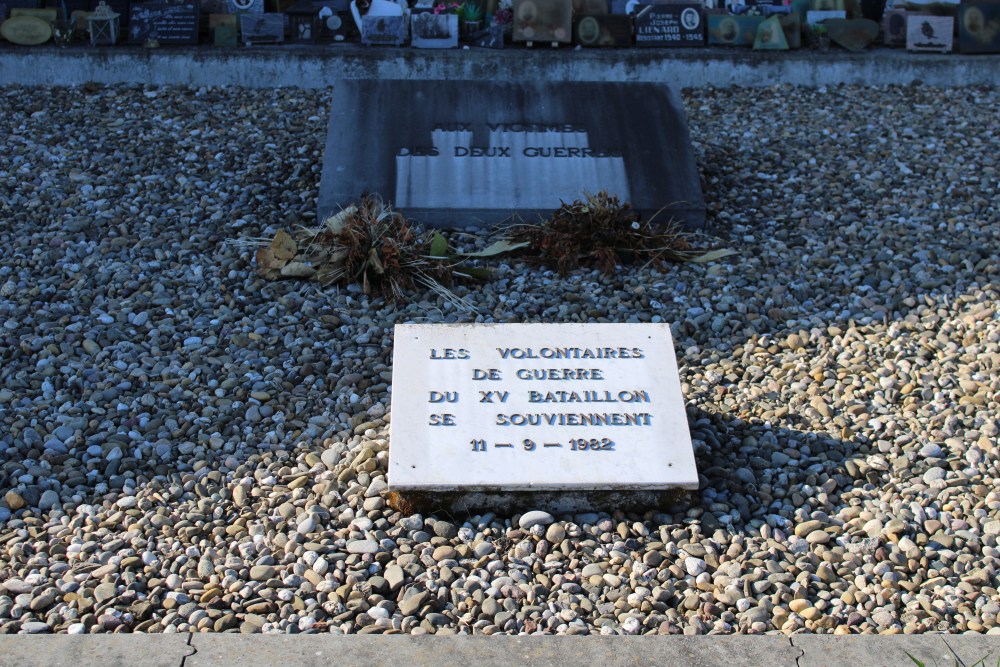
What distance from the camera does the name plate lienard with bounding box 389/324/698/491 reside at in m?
3.73

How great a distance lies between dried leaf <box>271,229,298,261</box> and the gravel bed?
155 mm

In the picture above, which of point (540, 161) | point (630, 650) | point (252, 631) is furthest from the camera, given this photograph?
point (540, 161)

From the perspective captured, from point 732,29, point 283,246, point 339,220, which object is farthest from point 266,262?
point 732,29

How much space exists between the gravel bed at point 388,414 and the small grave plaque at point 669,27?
1719 millimetres

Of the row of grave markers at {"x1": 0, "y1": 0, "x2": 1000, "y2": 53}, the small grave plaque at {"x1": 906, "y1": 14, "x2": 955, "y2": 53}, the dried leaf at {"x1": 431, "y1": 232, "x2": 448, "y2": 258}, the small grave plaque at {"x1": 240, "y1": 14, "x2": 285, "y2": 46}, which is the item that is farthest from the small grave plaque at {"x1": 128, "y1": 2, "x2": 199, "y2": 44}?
the small grave plaque at {"x1": 906, "y1": 14, "x2": 955, "y2": 53}

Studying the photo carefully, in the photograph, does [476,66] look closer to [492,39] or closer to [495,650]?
[492,39]

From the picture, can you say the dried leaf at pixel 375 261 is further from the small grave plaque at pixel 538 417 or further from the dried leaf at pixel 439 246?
the small grave plaque at pixel 538 417

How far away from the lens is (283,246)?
5.67 meters

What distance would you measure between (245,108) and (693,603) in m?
5.54

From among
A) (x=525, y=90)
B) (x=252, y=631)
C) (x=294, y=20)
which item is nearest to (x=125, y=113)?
(x=294, y=20)

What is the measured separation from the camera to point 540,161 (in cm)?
635

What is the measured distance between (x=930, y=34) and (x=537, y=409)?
6.40 meters

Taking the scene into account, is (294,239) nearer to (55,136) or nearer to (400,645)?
(55,136)

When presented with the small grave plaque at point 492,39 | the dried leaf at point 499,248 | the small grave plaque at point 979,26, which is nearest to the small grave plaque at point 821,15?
the small grave plaque at point 979,26
